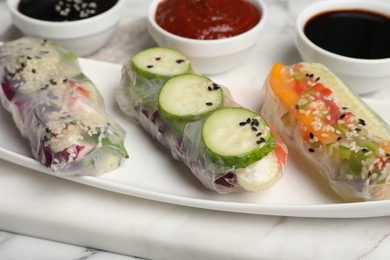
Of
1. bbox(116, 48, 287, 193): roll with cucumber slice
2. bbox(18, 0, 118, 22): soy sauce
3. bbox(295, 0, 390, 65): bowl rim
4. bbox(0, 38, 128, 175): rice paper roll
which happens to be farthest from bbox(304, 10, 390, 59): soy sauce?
bbox(0, 38, 128, 175): rice paper roll

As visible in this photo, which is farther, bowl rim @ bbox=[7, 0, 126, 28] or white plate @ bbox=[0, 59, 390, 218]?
bowl rim @ bbox=[7, 0, 126, 28]

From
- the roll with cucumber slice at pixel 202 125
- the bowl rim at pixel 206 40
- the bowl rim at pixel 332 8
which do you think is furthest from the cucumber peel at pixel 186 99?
the bowl rim at pixel 332 8

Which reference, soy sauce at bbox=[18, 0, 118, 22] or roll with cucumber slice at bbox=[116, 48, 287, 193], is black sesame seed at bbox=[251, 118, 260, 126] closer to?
roll with cucumber slice at bbox=[116, 48, 287, 193]

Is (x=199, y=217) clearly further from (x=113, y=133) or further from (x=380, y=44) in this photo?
(x=380, y=44)

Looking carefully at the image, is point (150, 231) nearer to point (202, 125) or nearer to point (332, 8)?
point (202, 125)

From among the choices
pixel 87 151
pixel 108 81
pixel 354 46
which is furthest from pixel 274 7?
pixel 87 151

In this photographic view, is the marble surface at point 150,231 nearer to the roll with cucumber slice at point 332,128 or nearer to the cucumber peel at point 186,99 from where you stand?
the roll with cucumber slice at point 332,128

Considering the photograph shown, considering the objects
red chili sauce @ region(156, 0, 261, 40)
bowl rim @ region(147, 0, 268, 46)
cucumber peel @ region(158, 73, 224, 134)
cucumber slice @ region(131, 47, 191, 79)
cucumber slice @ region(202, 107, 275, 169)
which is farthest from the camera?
red chili sauce @ region(156, 0, 261, 40)

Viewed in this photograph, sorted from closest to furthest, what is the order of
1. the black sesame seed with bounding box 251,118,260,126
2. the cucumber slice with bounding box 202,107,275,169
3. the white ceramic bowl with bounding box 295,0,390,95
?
the cucumber slice with bounding box 202,107,275,169 → the black sesame seed with bounding box 251,118,260,126 → the white ceramic bowl with bounding box 295,0,390,95
